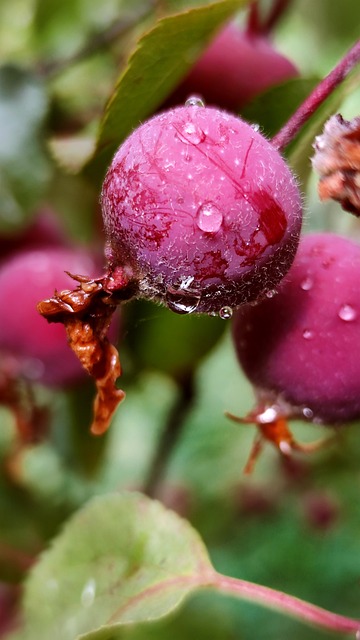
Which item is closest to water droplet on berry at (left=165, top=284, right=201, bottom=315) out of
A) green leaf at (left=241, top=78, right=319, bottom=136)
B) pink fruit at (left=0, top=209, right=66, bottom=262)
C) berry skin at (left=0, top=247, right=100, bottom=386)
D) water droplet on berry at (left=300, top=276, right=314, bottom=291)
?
water droplet on berry at (left=300, top=276, right=314, bottom=291)

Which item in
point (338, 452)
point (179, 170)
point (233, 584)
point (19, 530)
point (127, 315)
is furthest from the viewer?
point (338, 452)

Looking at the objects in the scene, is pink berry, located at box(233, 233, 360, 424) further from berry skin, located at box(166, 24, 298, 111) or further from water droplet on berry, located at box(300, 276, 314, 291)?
berry skin, located at box(166, 24, 298, 111)

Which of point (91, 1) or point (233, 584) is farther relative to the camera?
point (91, 1)

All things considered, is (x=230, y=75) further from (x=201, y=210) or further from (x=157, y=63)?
(x=201, y=210)

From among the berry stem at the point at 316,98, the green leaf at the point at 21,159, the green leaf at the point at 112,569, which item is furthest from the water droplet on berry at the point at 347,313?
the green leaf at the point at 21,159

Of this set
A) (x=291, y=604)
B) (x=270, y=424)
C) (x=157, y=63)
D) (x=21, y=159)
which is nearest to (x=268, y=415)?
(x=270, y=424)

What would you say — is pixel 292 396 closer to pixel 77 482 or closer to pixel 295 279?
pixel 295 279

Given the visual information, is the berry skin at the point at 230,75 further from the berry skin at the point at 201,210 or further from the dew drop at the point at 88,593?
the dew drop at the point at 88,593

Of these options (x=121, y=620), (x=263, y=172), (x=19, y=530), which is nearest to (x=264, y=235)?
(x=263, y=172)
